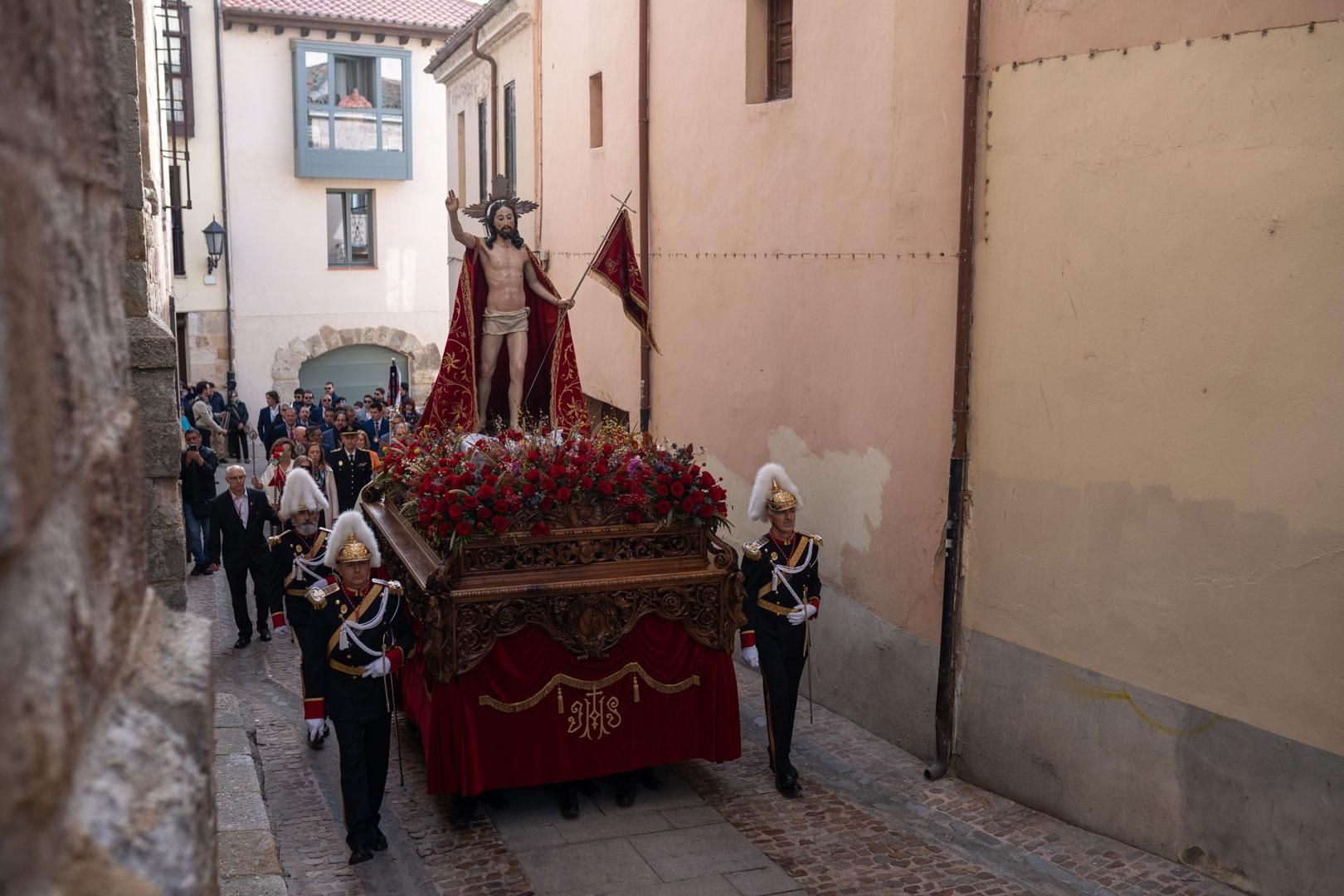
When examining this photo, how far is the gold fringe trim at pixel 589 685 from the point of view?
795 centimetres

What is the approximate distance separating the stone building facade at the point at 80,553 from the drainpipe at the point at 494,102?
61.2 ft

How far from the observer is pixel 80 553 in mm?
1524

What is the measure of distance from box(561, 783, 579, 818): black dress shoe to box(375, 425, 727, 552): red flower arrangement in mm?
1635

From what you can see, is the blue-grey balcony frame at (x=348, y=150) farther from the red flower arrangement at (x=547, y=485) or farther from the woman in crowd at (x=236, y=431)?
the red flower arrangement at (x=547, y=485)

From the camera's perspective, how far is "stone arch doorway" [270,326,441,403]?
29641mm

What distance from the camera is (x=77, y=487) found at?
1538mm

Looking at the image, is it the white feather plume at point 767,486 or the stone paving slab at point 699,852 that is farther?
the white feather plume at point 767,486

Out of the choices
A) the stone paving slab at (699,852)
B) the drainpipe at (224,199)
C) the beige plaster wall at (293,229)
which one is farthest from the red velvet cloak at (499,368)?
the drainpipe at (224,199)

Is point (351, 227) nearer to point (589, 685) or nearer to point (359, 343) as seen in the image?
point (359, 343)

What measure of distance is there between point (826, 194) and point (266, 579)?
19.2 ft

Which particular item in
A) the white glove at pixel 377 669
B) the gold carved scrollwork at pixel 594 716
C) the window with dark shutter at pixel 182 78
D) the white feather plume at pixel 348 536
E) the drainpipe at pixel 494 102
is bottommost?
the gold carved scrollwork at pixel 594 716

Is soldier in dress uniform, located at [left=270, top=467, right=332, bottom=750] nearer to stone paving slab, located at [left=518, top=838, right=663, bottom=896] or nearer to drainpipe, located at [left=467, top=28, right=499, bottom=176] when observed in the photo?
stone paving slab, located at [left=518, top=838, right=663, bottom=896]

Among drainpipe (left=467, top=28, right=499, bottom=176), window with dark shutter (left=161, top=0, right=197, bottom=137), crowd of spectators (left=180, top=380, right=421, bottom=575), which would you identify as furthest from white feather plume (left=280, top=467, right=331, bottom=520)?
window with dark shutter (left=161, top=0, right=197, bottom=137)

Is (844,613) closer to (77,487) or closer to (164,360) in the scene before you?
(164,360)
